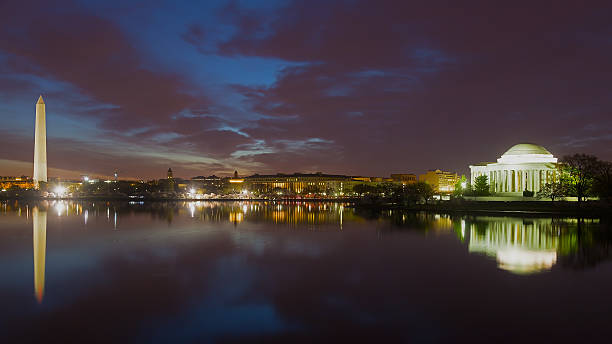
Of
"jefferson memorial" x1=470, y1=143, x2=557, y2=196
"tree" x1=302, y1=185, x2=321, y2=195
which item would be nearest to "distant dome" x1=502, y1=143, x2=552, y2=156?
"jefferson memorial" x1=470, y1=143, x2=557, y2=196

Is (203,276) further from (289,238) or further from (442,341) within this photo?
(289,238)

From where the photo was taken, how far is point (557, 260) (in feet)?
62.2

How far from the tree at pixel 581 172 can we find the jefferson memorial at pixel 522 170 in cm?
905

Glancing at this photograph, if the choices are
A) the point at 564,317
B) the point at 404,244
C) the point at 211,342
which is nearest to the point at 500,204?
the point at 404,244

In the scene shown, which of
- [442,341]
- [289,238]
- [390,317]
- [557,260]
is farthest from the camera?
[289,238]

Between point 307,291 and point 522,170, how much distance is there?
65.0m

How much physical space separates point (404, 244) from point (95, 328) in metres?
18.1

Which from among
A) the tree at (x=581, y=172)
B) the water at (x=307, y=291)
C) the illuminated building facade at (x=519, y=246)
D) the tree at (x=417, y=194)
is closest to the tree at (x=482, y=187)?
the tree at (x=417, y=194)

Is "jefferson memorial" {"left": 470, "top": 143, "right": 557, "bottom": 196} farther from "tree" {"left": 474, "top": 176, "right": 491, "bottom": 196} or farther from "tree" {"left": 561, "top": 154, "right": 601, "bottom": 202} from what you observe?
"tree" {"left": 561, "top": 154, "right": 601, "bottom": 202}

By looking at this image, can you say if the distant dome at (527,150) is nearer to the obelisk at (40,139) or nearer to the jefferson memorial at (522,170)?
the jefferson memorial at (522,170)

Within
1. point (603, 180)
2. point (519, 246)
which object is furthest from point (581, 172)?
point (519, 246)

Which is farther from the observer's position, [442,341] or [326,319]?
[326,319]

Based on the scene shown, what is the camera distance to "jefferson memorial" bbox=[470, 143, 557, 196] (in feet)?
224

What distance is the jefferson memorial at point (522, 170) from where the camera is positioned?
6819 cm
